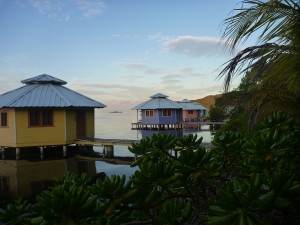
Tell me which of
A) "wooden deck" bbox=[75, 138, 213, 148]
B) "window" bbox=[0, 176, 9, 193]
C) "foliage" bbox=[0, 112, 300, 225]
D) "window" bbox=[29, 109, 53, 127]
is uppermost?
"window" bbox=[29, 109, 53, 127]

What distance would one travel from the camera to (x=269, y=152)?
186 cm

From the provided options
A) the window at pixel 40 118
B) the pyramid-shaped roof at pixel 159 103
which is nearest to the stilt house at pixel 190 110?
the pyramid-shaped roof at pixel 159 103

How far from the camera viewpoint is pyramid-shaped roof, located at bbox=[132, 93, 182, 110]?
1244 inches

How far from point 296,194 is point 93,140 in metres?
18.2

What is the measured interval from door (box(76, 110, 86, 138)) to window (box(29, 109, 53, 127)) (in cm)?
187

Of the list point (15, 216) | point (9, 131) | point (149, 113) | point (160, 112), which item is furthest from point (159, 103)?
point (15, 216)

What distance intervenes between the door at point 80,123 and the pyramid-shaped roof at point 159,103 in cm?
1182

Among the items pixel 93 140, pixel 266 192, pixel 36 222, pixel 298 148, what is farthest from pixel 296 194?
pixel 93 140

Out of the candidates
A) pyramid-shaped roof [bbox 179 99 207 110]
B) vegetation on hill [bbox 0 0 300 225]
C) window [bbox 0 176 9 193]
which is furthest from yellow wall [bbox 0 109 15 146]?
pyramid-shaped roof [bbox 179 99 207 110]

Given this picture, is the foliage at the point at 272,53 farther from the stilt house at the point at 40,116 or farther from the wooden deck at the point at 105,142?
the stilt house at the point at 40,116

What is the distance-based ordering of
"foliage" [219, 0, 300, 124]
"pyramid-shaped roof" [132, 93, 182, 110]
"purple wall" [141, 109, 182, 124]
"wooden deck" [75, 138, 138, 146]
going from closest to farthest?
1. "foliage" [219, 0, 300, 124]
2. "wooden deck" [75, 138, 138, 146]
3. "pyramid-shaped roof" [132, 93, 182, 110]
4. "purple wall" [141, 109, 182, 124]

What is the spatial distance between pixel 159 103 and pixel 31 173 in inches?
763

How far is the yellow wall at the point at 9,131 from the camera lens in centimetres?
1854

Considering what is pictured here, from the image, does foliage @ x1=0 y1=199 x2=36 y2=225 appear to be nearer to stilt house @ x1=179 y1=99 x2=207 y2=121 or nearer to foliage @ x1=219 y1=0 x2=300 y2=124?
foliage @ x1=219 y1=0 x2=300 y2=124
